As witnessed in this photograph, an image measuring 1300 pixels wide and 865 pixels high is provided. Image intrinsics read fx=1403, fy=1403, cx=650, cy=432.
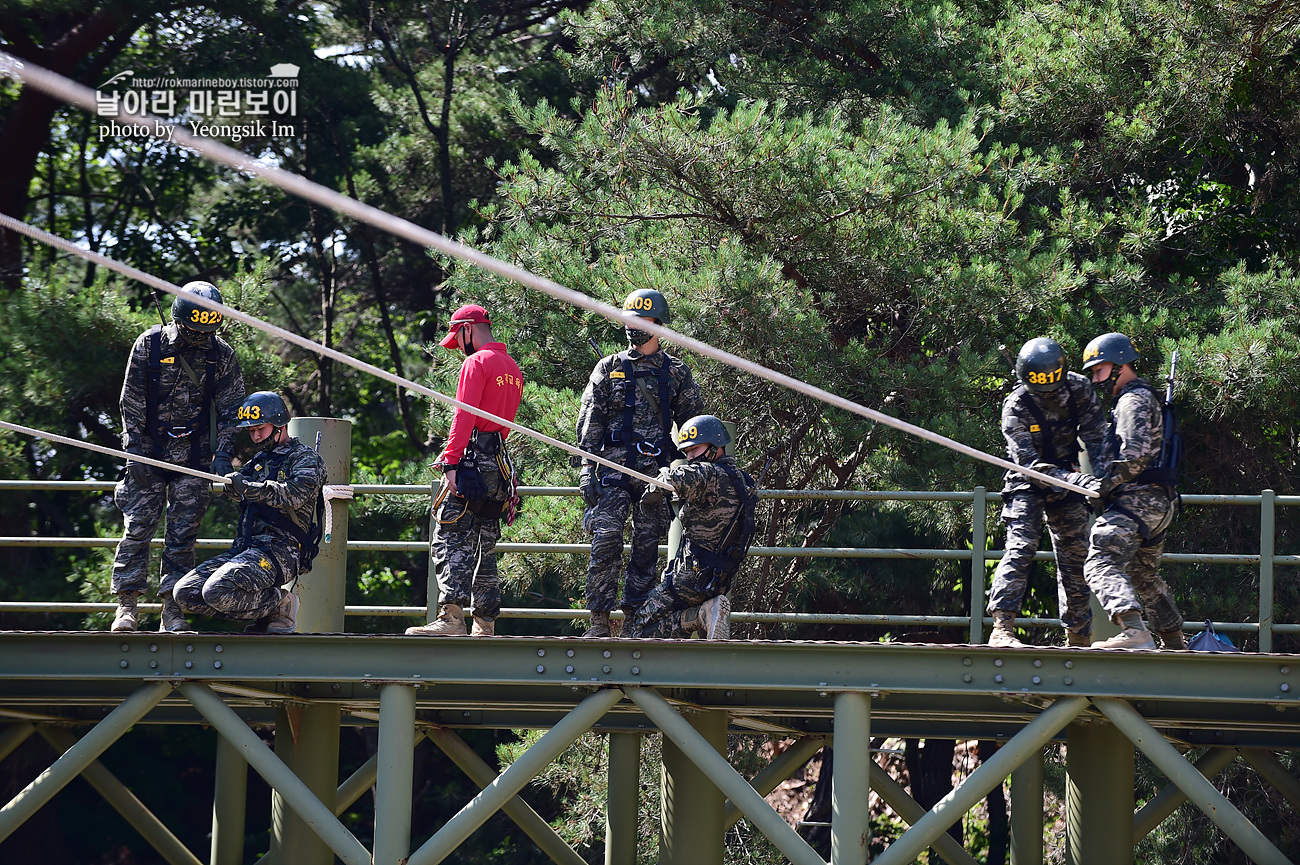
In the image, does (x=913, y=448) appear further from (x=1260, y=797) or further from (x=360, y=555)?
(x=360, y=555)

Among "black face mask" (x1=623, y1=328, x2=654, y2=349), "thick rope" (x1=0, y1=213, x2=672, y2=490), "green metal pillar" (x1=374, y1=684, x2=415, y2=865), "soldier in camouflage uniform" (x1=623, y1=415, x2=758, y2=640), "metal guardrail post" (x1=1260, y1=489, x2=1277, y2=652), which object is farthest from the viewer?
"metal guardrail post" (x1=1260, y1=489, x2=1277, y2=652)

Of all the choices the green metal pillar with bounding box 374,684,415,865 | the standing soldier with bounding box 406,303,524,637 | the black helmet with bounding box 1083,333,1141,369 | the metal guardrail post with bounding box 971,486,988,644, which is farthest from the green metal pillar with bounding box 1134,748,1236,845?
the green metal pillar with bounding box 374,684,415,865

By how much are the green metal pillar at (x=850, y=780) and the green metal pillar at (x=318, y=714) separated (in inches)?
121

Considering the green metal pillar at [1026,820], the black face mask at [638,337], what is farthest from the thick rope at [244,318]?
the green metal pillar at [1026,820]

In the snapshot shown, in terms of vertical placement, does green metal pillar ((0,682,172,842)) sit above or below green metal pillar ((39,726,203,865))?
above

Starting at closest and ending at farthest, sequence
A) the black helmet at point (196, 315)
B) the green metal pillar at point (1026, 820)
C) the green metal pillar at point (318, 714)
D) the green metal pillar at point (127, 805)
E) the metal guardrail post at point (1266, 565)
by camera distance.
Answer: the black helmet at point (196, 315), the green metal pillar at point (318, 714), the metal guardrail post at point (1266, 565), the green metal pillar at point (1026, 820), the green metal pillar at point (127, 805)

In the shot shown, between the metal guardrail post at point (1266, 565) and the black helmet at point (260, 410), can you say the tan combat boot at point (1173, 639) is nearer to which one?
the metal guardrail post at point (1266, 565)

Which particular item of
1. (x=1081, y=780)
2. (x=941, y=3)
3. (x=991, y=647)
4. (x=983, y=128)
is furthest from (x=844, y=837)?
(x=941, y=3)

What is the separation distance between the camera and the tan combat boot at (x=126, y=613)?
709cm

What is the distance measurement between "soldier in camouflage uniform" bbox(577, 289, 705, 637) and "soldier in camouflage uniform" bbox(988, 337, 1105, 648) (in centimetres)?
178

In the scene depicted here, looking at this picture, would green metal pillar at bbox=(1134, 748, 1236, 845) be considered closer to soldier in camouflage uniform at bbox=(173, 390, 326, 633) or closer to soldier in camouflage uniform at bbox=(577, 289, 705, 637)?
soldier in camouflage uniform at bbox=(577, 289, 705, 637)

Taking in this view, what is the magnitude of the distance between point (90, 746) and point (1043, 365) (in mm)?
4822

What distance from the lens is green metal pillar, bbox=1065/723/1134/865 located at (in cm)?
720

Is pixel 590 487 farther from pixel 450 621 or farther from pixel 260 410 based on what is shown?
pixel 260 410
